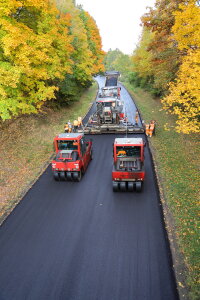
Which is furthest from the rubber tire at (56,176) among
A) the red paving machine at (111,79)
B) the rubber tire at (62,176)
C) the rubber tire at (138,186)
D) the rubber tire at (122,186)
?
the red paving machine at (111,79)

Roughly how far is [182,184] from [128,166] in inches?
129

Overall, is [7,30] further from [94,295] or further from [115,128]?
[94,295]

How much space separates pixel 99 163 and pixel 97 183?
2.67 metres

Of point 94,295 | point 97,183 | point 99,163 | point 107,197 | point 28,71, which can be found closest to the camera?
point 94,295

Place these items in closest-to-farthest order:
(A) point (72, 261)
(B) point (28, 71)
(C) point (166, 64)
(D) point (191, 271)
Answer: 1. (D) point (191, 271)
2. (A) point (72, 261)
3. (B) point (28, 71)
4. (C) point (166, 64)

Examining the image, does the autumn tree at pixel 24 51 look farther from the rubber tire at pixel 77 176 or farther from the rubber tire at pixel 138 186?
the rubber tire at pixel 138 186

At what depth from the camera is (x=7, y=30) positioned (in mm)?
13242

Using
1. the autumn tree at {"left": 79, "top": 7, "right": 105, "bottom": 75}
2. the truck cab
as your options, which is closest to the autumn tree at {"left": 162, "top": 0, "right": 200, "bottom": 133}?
the truck cab

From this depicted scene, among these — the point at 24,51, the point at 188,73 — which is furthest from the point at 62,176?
the point at 188,73

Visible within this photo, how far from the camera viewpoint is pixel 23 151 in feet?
55.5

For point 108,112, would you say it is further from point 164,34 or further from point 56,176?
point 56,176

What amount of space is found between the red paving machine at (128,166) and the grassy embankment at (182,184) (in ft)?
5.56

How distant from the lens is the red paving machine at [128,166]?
11500mm

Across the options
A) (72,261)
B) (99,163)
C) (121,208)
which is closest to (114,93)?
(99,163)
